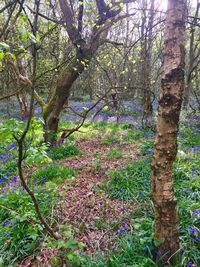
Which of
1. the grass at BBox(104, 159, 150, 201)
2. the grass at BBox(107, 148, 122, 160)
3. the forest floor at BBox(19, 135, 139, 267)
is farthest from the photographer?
the grass at BBox(107, 148, 122, 160)

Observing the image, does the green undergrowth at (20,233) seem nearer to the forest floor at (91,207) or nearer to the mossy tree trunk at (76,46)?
the forest floor at (91,207)

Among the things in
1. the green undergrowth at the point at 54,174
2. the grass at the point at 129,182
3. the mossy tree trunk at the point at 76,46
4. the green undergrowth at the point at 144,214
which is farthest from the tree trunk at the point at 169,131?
the mossy tree trunk at the point at 76,46

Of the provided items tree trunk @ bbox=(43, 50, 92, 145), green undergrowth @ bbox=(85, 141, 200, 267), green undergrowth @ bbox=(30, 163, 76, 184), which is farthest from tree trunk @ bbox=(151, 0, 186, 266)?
tree trunk @ bbox=(43, 50, 92, 145)

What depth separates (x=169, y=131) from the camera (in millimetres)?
2082

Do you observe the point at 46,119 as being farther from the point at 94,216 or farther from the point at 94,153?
the point at 94,216

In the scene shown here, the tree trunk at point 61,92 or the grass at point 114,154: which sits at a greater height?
the tree trunk at point 61,92

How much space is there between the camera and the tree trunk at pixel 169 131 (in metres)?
1.97

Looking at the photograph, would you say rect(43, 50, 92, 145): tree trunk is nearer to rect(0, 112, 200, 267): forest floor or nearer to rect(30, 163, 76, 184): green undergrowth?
rect(0, 112, 200, 267): forest floor

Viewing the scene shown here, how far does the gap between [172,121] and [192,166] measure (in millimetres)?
2738

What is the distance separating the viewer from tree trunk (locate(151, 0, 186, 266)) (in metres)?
1.97

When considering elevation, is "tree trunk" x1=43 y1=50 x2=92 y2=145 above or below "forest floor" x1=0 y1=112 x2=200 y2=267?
above

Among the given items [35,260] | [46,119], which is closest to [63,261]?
[35,260]

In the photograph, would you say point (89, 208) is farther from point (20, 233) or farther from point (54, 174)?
point (54, 174)

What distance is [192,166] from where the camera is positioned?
Answer: 4.44 meters
